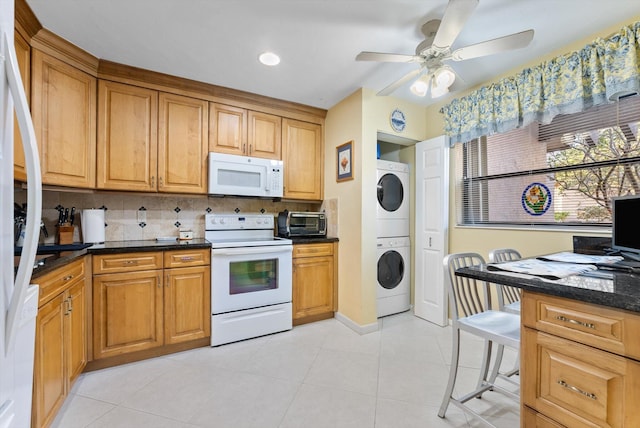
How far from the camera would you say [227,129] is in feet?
9.00

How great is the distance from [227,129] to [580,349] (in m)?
2.94

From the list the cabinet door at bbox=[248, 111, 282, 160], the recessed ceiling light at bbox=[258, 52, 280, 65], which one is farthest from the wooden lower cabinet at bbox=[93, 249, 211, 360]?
the recessed ceiling light at bbox=[258, 52, 280, 65]

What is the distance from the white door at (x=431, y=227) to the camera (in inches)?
110

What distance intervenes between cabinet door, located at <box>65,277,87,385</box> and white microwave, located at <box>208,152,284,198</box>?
1.25 m

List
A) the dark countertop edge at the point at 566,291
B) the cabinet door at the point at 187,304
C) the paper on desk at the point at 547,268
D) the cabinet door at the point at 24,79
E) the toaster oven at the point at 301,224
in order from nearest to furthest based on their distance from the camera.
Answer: the dark countertop edge at the point at 566,291, the paper on desk at the point at 547,268, the cabinet door at the point at 24,79, the cabinet door at the point at 187,304, the toaster oven at the point at 301,224

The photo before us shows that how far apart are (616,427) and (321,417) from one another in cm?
127

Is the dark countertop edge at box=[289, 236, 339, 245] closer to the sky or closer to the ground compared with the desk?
closer to the sky

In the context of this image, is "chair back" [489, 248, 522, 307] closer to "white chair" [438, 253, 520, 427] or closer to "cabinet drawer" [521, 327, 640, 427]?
"white chair" [438, 253, 520, 427]

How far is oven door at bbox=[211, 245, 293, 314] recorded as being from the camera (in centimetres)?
237

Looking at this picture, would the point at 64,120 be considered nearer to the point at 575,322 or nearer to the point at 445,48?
the point at 445,48

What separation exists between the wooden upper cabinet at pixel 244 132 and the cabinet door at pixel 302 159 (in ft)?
0.38

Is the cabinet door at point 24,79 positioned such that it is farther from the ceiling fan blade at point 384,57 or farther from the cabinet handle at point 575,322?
the cabinet handle at point 575,322

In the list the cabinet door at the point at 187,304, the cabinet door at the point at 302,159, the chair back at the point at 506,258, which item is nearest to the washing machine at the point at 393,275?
the cabinet door at the point at 302,159

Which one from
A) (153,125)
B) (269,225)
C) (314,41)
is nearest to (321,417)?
(269,225)
